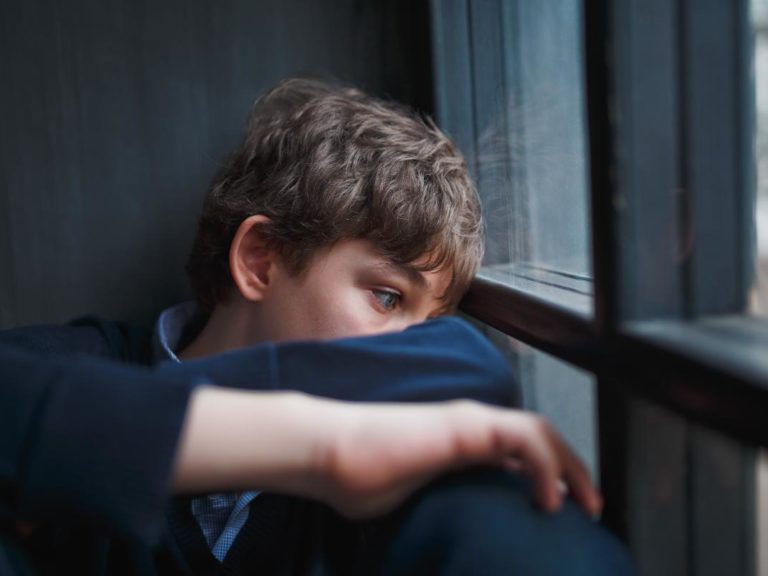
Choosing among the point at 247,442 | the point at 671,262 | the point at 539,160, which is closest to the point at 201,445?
the point at 247,442

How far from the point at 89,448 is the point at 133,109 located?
881 mm

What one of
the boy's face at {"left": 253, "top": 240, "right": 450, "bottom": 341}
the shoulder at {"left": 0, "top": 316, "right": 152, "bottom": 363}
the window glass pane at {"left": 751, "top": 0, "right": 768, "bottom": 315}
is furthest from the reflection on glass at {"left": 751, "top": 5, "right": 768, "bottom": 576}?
the shoulder at {"left": 0, "top": 316, "right": 152, "bottom": 363}

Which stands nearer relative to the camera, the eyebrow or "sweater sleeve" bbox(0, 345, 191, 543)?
A: "sweater sleeve" bbox(0, 345, 191, 543)

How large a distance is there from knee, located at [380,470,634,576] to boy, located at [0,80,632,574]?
0.20 m

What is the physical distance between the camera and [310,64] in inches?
49.4

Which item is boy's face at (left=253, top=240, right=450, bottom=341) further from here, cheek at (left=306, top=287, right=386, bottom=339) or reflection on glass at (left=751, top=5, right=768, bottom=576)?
reflection on glass at (left=751, top=5, right=768, bottom=576)

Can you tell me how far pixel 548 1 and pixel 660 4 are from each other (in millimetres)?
339

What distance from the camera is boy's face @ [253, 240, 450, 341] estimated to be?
94cm

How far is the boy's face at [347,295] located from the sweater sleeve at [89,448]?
1.50 feet

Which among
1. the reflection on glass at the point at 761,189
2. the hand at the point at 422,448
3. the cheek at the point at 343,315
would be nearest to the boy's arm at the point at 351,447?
the hand at the point at 422,448

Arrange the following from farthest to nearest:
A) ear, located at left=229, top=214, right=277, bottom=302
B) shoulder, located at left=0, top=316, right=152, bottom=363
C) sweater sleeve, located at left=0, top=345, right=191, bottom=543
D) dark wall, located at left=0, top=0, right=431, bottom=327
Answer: dark wall, located at left=0, top=0, right=431, bottom=327 → ear, located at left=229, top=214, right=277, bottom=302 → shoulder, located at left=0, top=316, right=152, bottom=363 → sweater sleeve, located at left=0, top=345, right=191, bottom=543

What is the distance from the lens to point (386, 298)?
97 centimetres

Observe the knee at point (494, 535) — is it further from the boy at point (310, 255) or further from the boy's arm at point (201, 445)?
the boy at point (310, 255)

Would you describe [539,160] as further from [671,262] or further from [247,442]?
[247,442]
